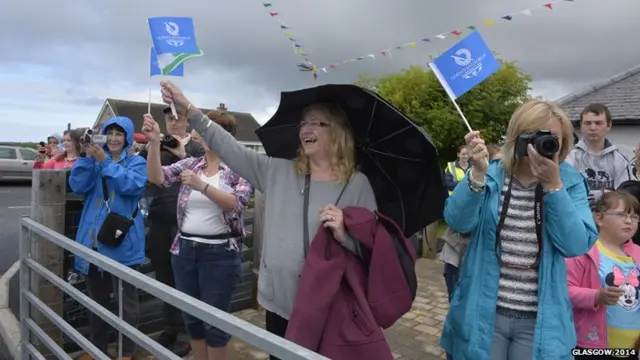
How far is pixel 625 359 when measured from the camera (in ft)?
7.64

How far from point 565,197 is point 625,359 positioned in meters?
1.27

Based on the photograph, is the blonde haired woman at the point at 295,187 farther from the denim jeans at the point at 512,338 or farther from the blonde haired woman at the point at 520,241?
the denim jeans at the point at 512,338

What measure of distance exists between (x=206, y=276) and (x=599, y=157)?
327 cm

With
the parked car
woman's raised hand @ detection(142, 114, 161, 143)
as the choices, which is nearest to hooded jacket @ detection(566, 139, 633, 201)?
woman's raised hand @ detection(142, 114, 161, 143)

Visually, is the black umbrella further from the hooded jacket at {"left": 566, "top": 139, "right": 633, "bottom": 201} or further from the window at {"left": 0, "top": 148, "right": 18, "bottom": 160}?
the window at {"left": 0, "top": 148, "right": 18, "bottom": 160}

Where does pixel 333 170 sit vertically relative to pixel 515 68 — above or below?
below

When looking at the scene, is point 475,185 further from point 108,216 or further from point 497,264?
point 108,216

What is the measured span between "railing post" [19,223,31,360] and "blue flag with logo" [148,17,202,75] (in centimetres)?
171

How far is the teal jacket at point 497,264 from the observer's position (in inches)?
70.2

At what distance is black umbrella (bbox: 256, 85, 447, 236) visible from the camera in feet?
6.43

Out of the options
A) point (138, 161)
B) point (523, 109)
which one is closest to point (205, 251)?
point (138, 161)

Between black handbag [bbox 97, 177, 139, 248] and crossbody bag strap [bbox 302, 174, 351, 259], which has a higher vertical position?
crossbody bag strap [bbox 302, 174, 351, 259]

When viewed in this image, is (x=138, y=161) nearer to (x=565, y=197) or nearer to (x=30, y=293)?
(x=30, y=293)

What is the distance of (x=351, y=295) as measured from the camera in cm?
177
